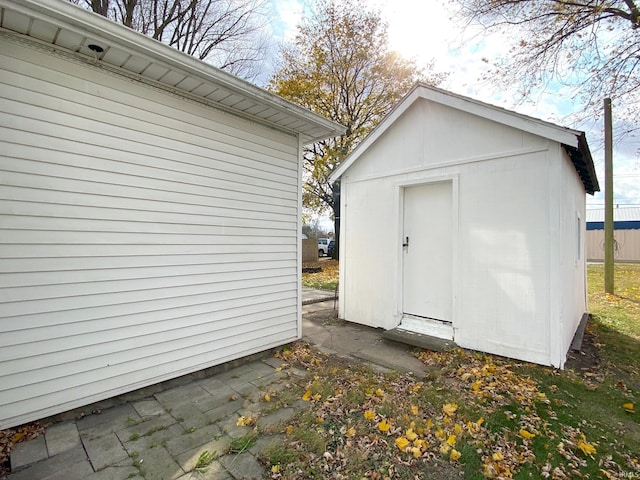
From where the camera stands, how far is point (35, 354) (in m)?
2.37

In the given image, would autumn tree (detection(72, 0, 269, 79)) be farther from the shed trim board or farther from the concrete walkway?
the concrete walkway

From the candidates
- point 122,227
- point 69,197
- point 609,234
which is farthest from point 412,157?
point 609,234

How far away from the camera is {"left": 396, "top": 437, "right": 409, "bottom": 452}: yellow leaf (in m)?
2.23

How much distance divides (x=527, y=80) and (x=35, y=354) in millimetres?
9801

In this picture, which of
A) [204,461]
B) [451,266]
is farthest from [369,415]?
[451,266]

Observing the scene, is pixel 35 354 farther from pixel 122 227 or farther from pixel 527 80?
pixel 527 80

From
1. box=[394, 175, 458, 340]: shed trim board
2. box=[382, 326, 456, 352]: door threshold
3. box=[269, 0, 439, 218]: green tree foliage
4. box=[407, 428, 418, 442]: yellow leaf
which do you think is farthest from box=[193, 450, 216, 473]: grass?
box=[269, 0, 439, 218]: green tree foliage

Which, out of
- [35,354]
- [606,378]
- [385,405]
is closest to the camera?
[35,354]

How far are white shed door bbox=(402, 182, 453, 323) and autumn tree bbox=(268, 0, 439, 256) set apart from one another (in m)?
8.81

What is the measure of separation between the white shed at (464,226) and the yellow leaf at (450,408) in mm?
1614

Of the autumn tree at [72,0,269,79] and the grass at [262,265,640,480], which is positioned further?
the autumn tree at [72,0,269,79]

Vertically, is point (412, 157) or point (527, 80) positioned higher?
point (527, 80)

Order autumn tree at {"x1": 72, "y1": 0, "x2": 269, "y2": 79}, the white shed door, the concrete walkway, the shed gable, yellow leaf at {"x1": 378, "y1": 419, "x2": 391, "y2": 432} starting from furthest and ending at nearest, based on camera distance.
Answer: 1. autumn tree at {"x1": 72, "y1": 0, "x2": 269, "y2": 79}
2. the white shed door
3. the shed gable
4. yellow leaf at {"x1": 378, "y1": 419, "x2": 391, "y2": 432}
5. the concrete walkway

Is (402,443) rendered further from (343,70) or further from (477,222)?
(343,70)
